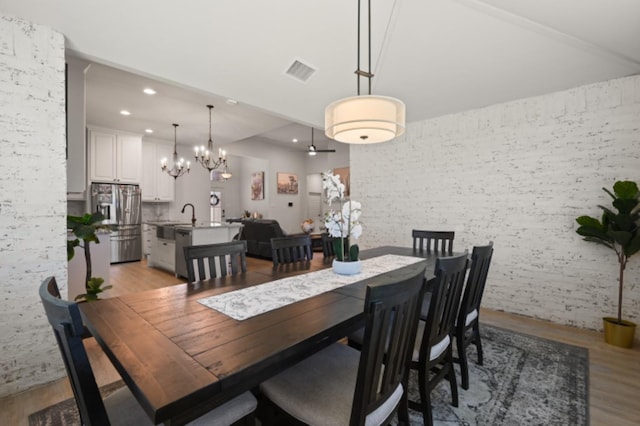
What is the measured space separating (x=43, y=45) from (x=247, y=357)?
2.75 meters

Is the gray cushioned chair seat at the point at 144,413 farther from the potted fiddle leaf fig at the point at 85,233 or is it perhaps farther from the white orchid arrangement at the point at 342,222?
the potted fiddle leaf fig at the point at 85,233

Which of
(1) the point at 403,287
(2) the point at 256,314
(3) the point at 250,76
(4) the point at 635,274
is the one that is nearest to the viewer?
(1) the point at 403,287

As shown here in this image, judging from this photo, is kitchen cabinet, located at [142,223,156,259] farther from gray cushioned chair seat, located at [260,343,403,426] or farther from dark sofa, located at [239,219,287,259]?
gray cushioned chair seat, located at [260,343,403,426]

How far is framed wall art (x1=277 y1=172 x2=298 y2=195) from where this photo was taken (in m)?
9.66

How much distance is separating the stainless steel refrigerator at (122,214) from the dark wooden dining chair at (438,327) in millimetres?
6454

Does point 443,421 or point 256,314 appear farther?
point 443,421

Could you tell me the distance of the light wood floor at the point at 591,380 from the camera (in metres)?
1.82

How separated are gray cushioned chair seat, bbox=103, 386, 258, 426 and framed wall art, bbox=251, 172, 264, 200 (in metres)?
8.69

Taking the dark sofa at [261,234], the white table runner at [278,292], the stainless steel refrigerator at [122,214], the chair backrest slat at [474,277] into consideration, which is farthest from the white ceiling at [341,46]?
the dark sofa at [261,234]

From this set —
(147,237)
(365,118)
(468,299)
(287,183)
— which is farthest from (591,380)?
(287,183)

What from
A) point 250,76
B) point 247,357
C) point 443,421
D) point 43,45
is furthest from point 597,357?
point 43,45

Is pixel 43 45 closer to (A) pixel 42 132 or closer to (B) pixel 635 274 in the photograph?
(A) pixel 42 132

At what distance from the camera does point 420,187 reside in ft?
14.4

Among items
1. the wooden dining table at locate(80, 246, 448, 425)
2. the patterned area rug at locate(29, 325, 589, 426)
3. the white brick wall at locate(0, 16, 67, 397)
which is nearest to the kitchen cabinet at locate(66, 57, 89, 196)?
the white brick wall at locate(0, 16, 67, 397)
